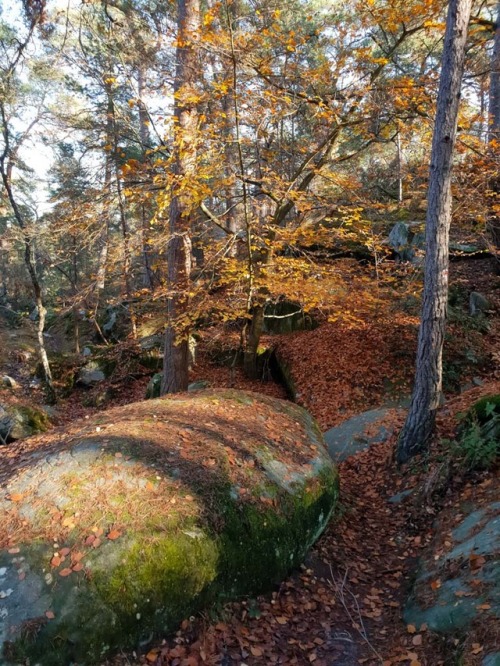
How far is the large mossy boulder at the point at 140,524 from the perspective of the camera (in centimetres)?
285

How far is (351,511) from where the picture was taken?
570cm

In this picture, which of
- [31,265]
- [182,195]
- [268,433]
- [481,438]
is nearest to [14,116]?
[31,265]

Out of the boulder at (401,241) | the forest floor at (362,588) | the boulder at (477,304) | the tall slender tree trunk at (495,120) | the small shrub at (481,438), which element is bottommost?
the forest floor at (362,588)

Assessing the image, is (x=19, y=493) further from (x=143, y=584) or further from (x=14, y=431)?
(x=14, y=431)


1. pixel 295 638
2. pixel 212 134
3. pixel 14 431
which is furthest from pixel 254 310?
pixel 295 638

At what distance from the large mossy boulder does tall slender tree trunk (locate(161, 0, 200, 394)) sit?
13.4 ft

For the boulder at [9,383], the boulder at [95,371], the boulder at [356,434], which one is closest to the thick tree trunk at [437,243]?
the boulder at [356,434]

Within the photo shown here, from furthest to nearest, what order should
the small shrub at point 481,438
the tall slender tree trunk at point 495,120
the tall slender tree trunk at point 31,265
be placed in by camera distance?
1. the tall slender tree trunk at point 31,265
2. the tall slender tree trunk at point 495,120
3. the small shrub at point 481,438

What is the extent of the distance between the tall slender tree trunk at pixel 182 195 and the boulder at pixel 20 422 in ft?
10.5

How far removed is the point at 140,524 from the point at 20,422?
7761mm

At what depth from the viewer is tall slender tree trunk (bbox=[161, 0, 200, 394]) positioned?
7.26 metres

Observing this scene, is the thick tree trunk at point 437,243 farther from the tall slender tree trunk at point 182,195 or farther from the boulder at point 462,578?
the tall slender tree trunk at point 182,195

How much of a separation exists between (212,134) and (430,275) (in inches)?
179

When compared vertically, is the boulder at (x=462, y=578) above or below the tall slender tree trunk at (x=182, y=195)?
below
